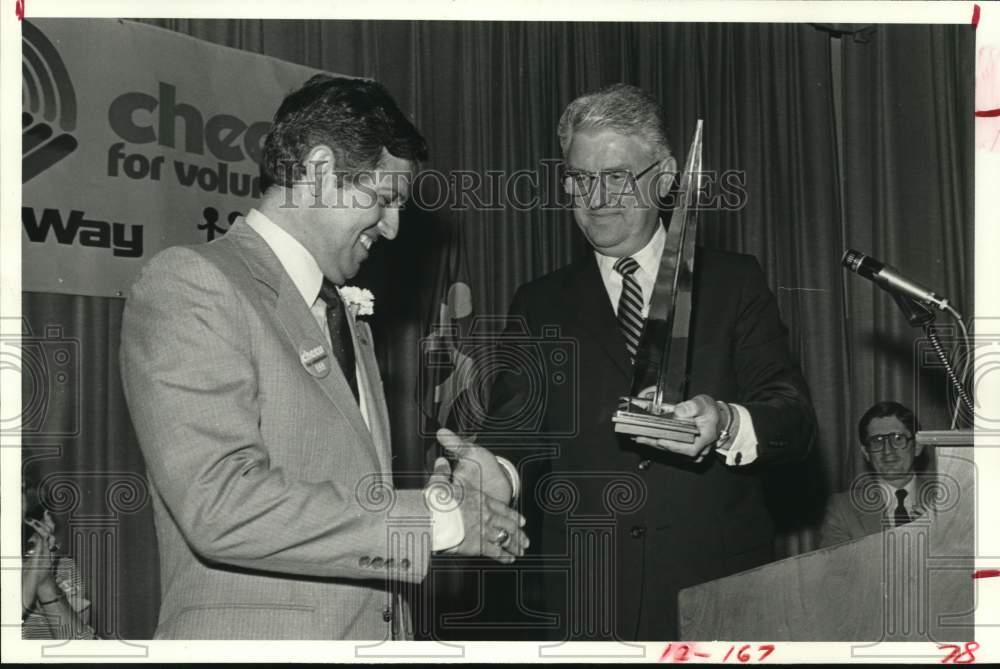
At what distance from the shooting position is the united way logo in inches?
103

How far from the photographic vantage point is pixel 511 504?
202 centimetres

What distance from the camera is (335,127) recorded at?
6.10 feet

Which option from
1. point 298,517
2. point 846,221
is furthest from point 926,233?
point 298,517

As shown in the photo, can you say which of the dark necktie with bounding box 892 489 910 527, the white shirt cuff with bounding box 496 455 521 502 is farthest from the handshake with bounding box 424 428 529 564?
the dark necktie with bounding box 892 489 910 527

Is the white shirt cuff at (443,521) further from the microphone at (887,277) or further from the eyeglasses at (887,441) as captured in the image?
the eyeglasses at (887,441)

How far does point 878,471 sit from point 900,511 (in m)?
0.28

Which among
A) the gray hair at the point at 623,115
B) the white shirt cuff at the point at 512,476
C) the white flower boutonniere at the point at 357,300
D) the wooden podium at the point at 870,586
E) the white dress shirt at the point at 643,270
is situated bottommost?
the wooden podium at the point at 870,586

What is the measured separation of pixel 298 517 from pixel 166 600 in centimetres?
27

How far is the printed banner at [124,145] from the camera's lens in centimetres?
264

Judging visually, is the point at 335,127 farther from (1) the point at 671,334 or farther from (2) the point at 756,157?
(2) the point at 756,157

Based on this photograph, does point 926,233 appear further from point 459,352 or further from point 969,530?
point 969,530

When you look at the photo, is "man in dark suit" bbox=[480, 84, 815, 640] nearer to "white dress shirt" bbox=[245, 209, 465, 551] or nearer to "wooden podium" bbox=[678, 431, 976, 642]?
"wooden podium" bbox=[678, 431, 976, 642]

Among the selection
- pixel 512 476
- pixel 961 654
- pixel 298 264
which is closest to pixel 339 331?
pixel 298 264

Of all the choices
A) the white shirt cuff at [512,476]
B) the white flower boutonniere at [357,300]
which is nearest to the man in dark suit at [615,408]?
the white shirt cuff at [512,476]
